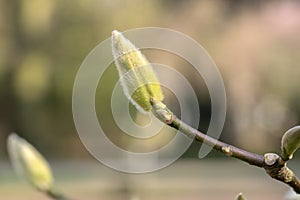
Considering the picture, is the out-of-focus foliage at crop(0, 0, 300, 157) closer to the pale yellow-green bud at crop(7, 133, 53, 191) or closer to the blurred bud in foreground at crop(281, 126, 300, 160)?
the pale yellow-green bud at crop(7, 133, 53, 191)

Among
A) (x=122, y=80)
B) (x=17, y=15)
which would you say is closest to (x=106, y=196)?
(x=122, y=80)

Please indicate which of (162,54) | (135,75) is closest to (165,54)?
(162,54)

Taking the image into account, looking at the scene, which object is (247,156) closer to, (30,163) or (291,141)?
(291,141)

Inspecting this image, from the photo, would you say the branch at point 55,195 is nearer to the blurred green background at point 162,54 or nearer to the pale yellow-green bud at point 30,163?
the pale yellow-green bud at point 30,163

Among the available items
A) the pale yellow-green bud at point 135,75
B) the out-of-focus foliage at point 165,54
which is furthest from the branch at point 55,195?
the out-of-focus foliage at point 165,54

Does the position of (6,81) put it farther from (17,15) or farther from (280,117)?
(280,117)
